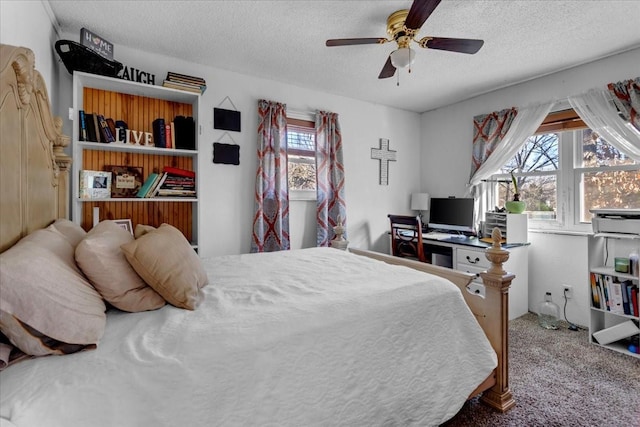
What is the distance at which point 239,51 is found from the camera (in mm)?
2715

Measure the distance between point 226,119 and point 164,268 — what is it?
88.4 inches

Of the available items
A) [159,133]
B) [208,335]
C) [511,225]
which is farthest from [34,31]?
[511,225]

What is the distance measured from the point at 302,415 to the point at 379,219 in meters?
3.34

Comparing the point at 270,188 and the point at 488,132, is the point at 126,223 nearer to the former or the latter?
the point at 270,188

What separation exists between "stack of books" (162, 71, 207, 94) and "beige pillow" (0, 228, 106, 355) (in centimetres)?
203

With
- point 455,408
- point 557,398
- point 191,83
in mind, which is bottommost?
point 557,398

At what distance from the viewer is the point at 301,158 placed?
12.0ft

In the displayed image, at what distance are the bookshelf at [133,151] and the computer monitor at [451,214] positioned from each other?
2.86 metres

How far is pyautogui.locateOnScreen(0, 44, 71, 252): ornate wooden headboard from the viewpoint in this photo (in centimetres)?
104

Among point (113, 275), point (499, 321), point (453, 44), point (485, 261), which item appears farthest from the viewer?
point (485, 261)

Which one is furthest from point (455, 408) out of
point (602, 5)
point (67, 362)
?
point (602, 5)

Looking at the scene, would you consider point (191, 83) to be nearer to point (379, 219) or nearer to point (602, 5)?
point (379, 219)

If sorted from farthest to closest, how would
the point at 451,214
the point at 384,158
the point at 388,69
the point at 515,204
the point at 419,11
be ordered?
the point at 384,158
the point at 451,214
the point at 515,204
the point at 388,69
the point at 419,11

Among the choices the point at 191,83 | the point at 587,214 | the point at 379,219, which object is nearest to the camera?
the point at 191,83
